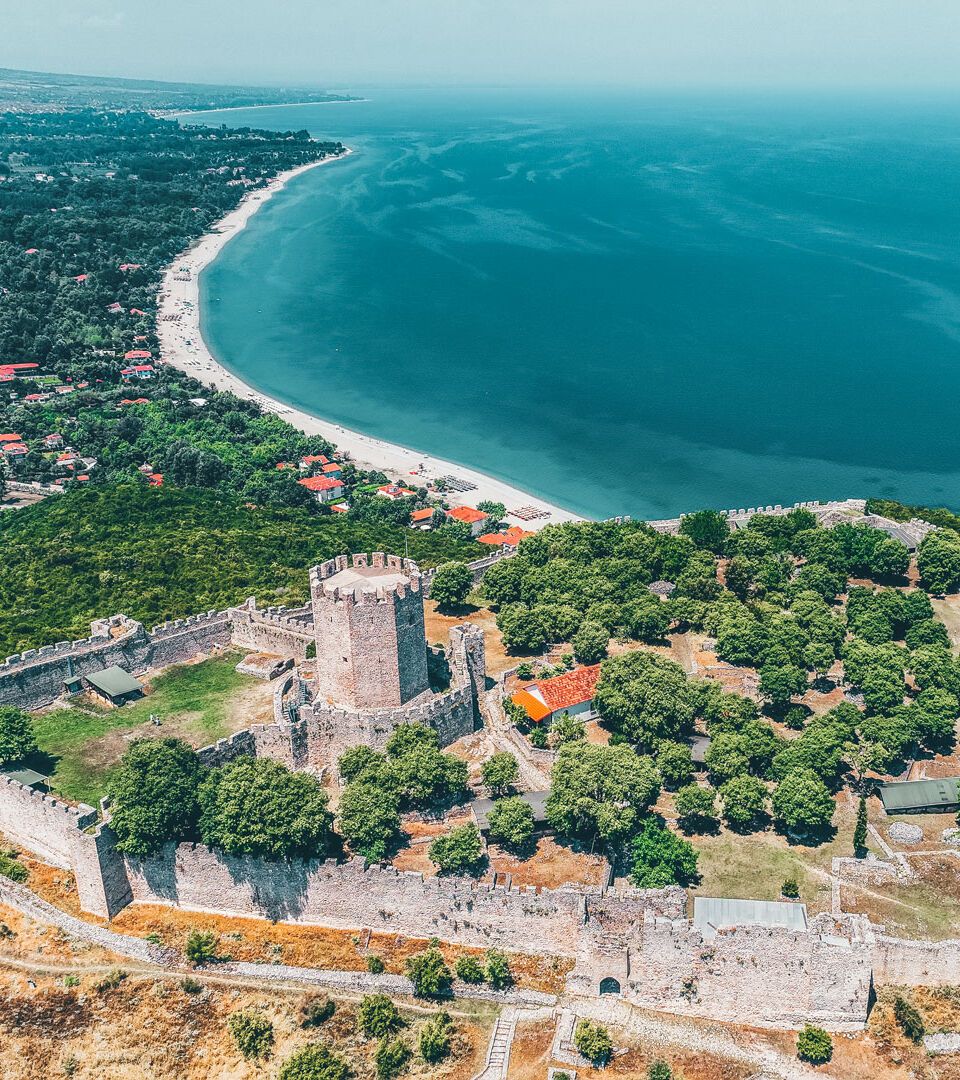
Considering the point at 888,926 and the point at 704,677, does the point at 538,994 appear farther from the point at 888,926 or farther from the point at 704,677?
the point at 704,677

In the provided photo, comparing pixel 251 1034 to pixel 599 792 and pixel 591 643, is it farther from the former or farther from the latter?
pixel 591 643

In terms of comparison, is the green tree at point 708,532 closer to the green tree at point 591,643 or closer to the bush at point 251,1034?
the green tree at point 591,643

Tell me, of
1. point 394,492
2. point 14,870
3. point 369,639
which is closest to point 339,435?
point 394,492

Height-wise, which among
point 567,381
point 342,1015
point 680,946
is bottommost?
point 567,381

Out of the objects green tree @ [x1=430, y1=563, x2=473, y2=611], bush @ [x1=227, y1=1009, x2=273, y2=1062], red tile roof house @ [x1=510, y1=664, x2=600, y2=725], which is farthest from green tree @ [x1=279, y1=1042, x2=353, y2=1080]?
green tree @ [x1=430, y1=563, x2=473, y2=611]

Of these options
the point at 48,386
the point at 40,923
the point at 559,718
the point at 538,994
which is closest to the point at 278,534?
the point at 559,718


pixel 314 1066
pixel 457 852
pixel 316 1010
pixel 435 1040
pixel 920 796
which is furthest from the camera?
pixel 920 796

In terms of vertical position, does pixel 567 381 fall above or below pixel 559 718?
below

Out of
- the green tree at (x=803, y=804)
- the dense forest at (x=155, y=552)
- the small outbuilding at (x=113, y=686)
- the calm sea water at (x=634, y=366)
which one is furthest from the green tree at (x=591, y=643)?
the calm sea water at (x=634, y=366)
